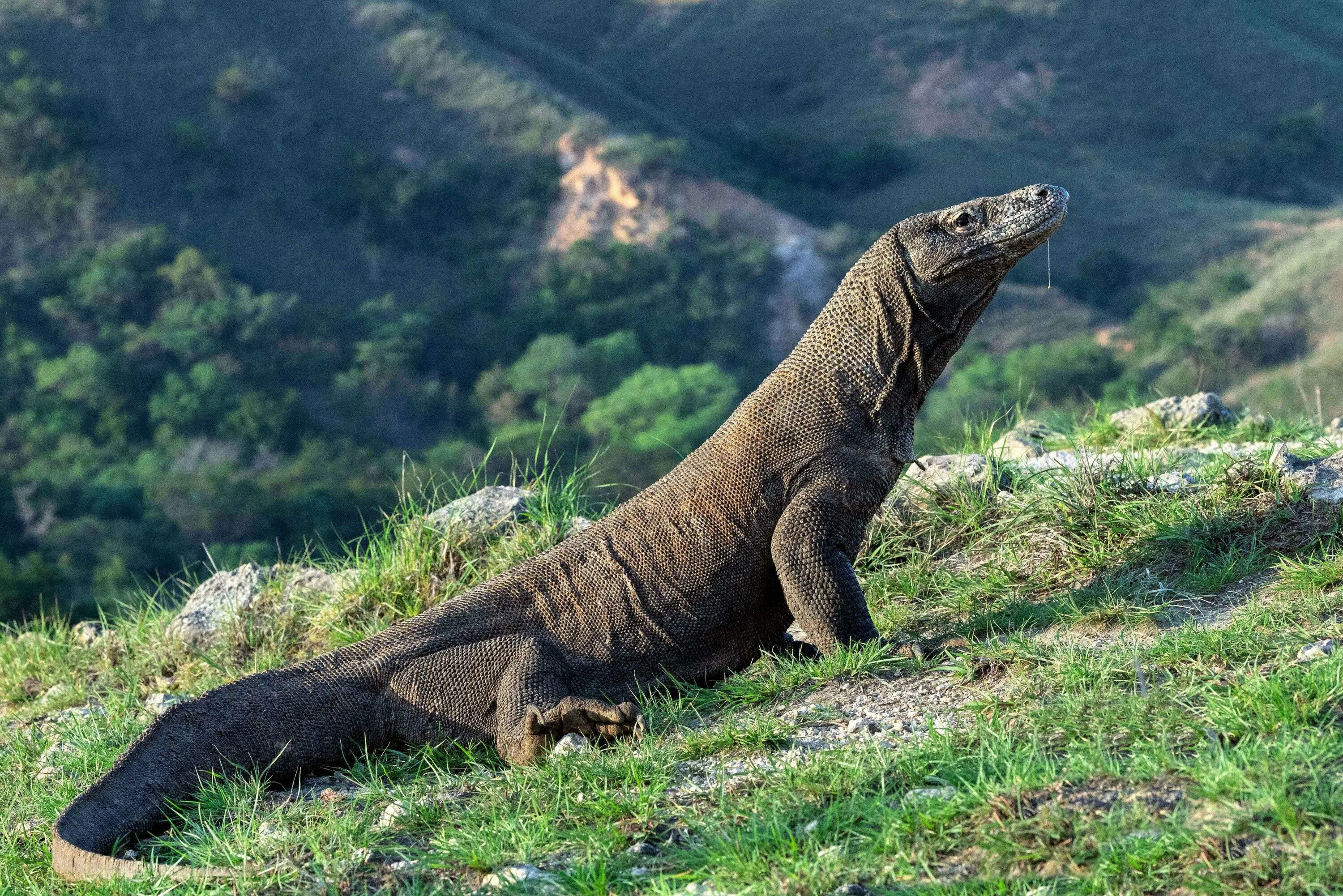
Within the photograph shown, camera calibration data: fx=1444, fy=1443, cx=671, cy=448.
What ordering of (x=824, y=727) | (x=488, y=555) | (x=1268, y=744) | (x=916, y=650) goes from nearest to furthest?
(x=1268, y=744)
(x=824, y=727)
(x=916, y=650)
(x=488, y=555)

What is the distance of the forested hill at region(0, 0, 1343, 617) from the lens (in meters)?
42.1

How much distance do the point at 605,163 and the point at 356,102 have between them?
12.0 metres

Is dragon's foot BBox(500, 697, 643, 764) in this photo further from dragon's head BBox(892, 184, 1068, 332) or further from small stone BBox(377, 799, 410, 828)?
dragon's head BBox(892, 184, 1068, 332)

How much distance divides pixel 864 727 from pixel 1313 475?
2.08m

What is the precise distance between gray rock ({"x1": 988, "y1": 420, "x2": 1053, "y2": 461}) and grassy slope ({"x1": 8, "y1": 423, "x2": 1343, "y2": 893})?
0.61m

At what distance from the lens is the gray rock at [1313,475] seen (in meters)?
4.63

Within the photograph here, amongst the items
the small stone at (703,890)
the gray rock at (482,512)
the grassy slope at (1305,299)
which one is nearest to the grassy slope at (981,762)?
the small stone at (703,890)

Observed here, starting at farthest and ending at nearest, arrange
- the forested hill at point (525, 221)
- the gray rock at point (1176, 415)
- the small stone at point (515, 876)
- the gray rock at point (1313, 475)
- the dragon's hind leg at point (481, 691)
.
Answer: the forested hill at point (525, 221), the gray rock at point (1176, 415), the gray rock at point (1313, 475), the dragon's hind leg at point (481, 691), the small stone at point (515, 876)

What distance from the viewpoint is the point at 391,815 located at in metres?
3.50

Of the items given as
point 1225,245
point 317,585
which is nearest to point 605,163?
point 1225,245

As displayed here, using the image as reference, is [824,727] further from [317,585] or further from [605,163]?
[605,163]

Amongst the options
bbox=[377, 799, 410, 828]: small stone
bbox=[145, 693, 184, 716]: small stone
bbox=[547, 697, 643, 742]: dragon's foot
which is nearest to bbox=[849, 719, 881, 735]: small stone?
bbox=[547, 697, 643, 742]: dragon's foot

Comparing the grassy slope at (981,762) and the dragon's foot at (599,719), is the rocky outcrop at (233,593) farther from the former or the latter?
the dragon's foot at (599,719)

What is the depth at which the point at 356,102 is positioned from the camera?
60219mm
